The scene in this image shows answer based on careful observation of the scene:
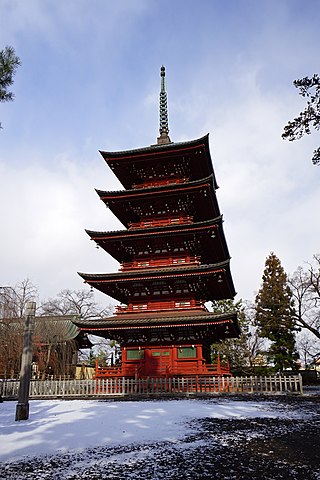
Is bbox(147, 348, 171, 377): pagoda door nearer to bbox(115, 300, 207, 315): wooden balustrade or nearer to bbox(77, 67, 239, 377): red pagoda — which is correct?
bbox(77, 67, 239, 377): red pagoda

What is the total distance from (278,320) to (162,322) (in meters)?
25.4

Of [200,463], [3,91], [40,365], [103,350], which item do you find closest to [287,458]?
[200,463]

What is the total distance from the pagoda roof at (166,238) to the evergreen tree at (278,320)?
64.2ft

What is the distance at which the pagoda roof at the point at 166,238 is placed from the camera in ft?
78.0

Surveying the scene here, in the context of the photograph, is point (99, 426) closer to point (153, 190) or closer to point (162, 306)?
point (162, 306)

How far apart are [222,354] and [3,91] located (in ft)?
148

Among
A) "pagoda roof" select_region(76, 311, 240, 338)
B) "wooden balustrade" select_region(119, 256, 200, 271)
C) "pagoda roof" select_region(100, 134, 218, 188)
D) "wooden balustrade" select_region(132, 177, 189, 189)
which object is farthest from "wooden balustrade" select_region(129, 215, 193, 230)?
"pagoda roof" select_region(76, 311, 240, 338)

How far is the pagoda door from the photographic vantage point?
75.5 feet

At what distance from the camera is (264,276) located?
48.0 m

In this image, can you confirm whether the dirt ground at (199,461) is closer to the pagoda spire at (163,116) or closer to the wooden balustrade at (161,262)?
the wooden balustrade at (161,262)

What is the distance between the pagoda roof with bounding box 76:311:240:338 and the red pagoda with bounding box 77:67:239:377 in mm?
56

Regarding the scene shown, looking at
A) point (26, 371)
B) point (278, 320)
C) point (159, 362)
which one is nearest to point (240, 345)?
point (278, 320)

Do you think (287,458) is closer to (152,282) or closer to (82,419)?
(82,419)

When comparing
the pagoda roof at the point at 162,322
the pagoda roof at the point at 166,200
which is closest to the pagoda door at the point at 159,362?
the pagoda roof at the point at 162,322
